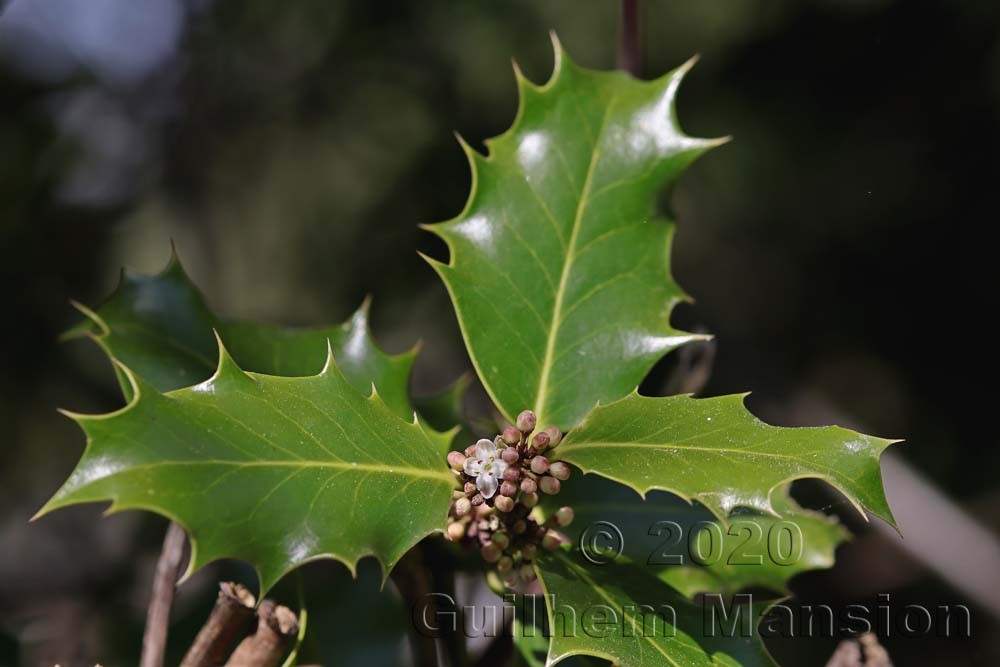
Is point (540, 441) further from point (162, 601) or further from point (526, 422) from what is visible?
point (162, 601)

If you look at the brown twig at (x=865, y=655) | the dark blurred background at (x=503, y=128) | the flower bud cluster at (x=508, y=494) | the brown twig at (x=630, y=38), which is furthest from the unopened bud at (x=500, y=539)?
the dark blurred background at (x=503, y=128)

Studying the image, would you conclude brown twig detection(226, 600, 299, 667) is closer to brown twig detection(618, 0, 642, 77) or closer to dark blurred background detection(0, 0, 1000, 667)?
brown twig detection(618, 0, 642, 77)

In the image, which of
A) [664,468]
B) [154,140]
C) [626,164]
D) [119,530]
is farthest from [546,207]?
[154,140]

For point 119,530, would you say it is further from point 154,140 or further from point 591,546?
point 591,546

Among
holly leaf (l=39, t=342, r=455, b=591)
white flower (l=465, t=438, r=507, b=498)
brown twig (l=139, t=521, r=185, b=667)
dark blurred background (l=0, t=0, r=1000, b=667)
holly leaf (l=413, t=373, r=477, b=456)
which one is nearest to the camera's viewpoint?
holly leaf (l=39, t=342, r=455, b=591)

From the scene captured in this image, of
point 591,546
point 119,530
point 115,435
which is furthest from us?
point 119,530

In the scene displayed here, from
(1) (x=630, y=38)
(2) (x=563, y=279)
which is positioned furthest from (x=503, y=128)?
(2) (x=563, y=279)

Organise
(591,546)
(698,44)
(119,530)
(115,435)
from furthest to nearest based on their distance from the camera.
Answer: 1. (698,44)
2. (119,530)
3. (591,546)
4. (115,435)

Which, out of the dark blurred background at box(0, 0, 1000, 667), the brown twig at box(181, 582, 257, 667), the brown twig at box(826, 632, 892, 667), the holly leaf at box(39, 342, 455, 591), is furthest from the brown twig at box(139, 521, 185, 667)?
the dark blurred background at box(0, 0, 1000, 667)

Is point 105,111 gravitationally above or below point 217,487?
above
